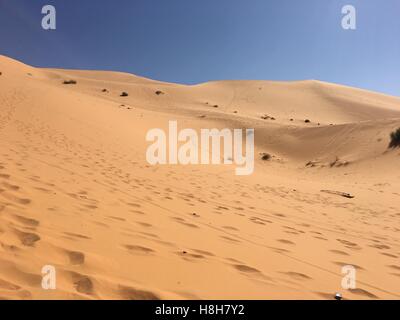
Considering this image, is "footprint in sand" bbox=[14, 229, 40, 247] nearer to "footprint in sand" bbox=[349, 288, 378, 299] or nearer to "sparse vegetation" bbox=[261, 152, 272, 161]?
"footprint in sand" bbox=[349, 288, 378, 299]

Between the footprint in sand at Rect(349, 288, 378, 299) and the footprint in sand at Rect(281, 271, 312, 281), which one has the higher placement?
the footprint in sand at Rect(281, 271, 312, 281)

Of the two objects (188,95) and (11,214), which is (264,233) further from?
(188,95)

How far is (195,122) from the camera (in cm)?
2484

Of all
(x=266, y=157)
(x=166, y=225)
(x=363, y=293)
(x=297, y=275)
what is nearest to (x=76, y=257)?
(x=166, y=225)

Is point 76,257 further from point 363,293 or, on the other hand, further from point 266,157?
point 266,157

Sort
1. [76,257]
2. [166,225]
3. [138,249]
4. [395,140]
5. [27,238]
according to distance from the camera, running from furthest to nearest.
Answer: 1. [395,140]
2. [166,225]
3. [138,249]
4. [27,238]
5. [76,257]

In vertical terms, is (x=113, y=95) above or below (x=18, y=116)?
above

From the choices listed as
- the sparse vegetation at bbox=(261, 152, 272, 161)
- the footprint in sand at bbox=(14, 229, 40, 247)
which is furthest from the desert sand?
the sparse vegetation at bbox=(261, 152, 272, 161)

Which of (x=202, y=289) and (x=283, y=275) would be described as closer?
(x=202, y=289)

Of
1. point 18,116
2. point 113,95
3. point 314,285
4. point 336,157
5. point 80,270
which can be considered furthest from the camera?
point 113,95

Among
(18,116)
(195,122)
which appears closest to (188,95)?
(195,122)

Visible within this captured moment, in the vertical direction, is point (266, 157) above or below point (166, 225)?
above
